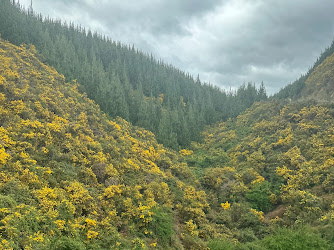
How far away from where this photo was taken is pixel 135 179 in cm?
2311

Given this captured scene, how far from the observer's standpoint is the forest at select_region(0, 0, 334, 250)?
1316 centimetres

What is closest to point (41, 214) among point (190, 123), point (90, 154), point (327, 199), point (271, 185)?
point (90, 154)

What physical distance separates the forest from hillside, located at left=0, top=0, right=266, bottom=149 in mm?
691

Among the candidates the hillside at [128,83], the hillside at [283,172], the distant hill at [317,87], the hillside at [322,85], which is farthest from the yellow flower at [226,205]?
the distant hill at [317,87]

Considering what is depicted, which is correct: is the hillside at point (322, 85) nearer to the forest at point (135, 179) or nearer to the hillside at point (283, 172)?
the hillside at point (283, 172)

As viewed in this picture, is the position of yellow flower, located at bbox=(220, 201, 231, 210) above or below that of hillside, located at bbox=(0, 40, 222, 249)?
below

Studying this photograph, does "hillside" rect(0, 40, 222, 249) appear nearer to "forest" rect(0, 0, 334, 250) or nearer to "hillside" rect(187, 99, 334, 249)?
"forest" rect(0, 0, 334, 250)

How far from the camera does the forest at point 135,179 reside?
13156mm

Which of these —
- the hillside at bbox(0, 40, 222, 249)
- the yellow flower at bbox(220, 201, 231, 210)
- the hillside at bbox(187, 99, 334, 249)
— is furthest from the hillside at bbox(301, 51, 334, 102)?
the hillside at bbox(0, 40, 222, 249)

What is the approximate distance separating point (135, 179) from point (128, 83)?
56.1 metres

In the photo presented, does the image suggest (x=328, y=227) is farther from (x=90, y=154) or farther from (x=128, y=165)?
(x=90, y=154)

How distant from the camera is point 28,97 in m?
25.5

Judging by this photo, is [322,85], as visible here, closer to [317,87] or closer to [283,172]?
[317,87]

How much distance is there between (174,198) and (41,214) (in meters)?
13.8
